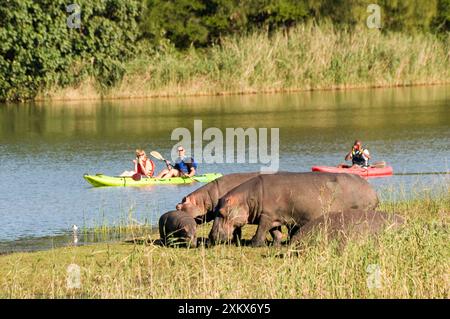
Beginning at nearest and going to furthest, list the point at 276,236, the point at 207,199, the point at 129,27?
the point at 276,236, the point at 207,199, the point at 129,27

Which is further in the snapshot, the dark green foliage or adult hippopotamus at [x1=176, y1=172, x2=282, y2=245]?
the dark green foliage

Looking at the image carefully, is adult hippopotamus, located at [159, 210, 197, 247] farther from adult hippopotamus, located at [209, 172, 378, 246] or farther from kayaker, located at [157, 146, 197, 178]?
kayaker, located at [157, 146, 197, 178]

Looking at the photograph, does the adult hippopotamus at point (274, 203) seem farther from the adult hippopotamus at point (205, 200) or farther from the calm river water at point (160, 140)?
the calm river water at point (160, 140)

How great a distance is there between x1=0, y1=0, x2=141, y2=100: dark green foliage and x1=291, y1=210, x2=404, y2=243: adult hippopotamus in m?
41.3

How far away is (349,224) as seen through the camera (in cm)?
1508

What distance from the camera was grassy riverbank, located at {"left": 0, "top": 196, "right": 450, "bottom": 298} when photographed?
1260cm

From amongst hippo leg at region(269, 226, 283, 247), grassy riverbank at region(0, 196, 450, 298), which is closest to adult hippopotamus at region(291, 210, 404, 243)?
grassy riverbank at region(0, 196, 450, 298)

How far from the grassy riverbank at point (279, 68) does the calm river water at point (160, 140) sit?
1.03 metres

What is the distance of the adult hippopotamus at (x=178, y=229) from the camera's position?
17078mm

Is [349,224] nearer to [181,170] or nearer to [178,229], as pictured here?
[178,229]

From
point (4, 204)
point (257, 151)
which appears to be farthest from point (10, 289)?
point (257, 151)

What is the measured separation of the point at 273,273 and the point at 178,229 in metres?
4.55

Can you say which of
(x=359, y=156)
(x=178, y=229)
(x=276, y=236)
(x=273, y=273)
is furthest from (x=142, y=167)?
(x=273, y=273)

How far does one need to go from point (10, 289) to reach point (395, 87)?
48.4 meters
